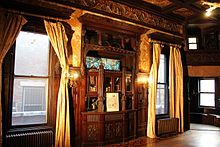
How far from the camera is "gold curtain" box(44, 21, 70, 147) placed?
16.1 feet

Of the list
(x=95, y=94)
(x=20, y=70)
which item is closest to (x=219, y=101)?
Answer: (x=95, y=94)

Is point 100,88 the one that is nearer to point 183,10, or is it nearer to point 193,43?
point 183,10

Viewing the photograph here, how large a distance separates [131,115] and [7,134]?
341cm

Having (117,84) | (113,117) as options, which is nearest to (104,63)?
(117,84)

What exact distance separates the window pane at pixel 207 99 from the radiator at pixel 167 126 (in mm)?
2761

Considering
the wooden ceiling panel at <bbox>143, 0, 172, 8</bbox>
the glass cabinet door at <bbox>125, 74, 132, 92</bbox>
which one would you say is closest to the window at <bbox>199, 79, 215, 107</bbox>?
the wooden ceiling panel at <bbox>143, 0, 172, 8</bbox>

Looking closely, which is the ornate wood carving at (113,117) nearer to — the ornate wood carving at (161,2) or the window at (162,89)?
the window at (162,89)

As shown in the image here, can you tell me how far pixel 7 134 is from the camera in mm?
4445

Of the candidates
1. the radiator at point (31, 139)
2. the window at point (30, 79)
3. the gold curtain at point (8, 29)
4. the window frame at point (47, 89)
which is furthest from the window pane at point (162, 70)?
the gold curtain at point (8, 29)

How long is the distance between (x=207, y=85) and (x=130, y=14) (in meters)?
5.43

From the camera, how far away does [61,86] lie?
504cm

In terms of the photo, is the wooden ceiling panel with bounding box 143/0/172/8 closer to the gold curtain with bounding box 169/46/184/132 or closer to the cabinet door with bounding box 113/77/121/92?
the gold curtain with bounding box 169/46/184/132

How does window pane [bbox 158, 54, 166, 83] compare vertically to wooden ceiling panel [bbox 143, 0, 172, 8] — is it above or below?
below

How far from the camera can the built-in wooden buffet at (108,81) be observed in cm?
557
